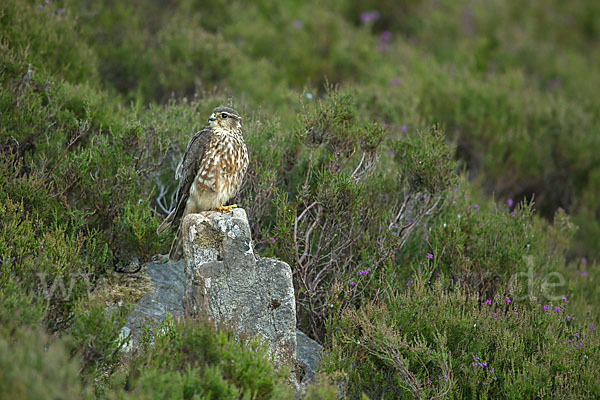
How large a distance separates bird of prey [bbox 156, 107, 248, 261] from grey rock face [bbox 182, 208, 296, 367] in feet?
1.46

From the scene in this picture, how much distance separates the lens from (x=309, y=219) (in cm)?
591

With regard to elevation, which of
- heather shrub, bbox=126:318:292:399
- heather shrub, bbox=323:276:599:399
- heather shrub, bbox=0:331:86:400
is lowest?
heather shrub, bbox=323:276:599:399

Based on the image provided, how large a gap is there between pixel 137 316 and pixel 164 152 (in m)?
2.08

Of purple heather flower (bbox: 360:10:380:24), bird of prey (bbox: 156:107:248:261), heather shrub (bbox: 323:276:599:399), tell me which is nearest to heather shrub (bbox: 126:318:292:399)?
heather shrub (bbox: 323:276:599:399)

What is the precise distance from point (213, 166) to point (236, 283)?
40.1 inches

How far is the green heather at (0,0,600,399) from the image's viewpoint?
4086 millimetres

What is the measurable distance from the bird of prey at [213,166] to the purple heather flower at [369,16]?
7904 mm

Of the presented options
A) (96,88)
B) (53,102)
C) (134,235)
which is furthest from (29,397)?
(96,88)

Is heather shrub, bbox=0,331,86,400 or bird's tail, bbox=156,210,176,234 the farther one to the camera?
bird's tail, bbox=156,210,176,234

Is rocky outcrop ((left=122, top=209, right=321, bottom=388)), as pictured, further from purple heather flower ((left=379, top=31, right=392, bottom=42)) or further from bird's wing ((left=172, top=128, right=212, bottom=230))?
purple heather flower ((left=379, top=31, right=392, bottom=42))

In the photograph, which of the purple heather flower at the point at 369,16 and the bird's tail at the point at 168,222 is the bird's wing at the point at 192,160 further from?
the purple heather flower at the point at 369,16

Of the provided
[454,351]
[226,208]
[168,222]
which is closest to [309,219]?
[226,208]

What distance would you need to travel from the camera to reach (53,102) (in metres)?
6.30

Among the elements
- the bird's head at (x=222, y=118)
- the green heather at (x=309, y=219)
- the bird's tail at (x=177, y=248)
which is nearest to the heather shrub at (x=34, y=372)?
the green heather at (x=309, y=219)
